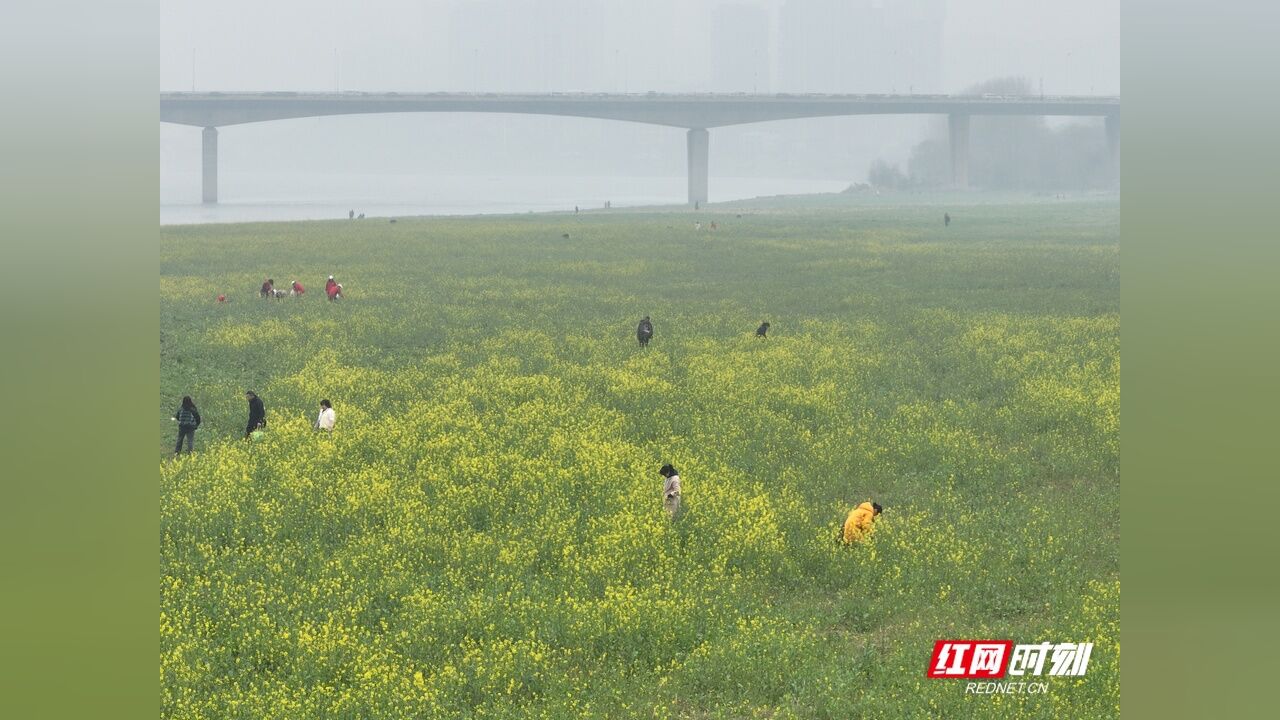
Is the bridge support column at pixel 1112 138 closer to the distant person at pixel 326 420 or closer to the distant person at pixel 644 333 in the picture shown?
the distant person at pixel 644 333

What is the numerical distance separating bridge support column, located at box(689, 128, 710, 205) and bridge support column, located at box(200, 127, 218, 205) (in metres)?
67.3

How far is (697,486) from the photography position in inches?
748

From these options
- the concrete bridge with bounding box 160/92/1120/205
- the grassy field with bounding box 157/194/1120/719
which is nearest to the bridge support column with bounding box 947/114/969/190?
the concrete bridge with bounding box 160/92/1120/205

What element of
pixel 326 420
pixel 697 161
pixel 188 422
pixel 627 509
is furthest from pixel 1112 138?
pixel 188 422

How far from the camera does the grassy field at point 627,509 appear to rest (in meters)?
12.6

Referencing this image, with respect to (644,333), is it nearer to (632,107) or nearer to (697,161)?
(632,107)

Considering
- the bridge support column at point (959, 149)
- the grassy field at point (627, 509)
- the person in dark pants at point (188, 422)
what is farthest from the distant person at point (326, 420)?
the bridge support column at point (959, 149)

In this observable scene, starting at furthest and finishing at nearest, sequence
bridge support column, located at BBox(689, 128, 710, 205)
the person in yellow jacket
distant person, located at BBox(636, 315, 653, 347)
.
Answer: bridge support column, located at BBox(689, 128, 710, 205) → distant person, located at BBox(636, 315, 653, 347) → the person in yellow jacket

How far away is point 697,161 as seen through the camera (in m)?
161

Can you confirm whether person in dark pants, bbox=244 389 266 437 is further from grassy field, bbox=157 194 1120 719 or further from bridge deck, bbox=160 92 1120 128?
bridge deck, bbox=160 92 1120 128

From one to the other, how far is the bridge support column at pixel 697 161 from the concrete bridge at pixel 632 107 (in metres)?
0.15

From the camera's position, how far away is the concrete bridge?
146250 mm
